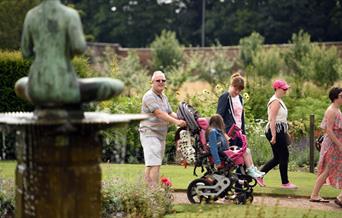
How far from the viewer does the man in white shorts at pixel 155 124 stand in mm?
10484

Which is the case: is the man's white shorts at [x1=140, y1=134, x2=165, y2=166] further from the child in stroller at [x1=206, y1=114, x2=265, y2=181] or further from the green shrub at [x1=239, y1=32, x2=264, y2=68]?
the green shrub at [x1=239, y1=32, x2=264, y2=68]

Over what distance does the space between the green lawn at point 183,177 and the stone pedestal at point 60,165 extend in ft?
13.2

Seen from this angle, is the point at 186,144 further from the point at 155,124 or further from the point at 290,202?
the point at 290,202

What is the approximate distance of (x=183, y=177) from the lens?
13805mm

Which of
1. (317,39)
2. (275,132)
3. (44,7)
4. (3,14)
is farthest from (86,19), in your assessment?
(44,7)

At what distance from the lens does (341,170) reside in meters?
11.0

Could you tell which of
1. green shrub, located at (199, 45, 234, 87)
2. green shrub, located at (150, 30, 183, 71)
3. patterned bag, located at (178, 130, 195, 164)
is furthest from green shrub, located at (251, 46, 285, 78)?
patterned bag, located at (178, 130, 195, 164)

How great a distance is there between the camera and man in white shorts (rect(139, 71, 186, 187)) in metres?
10.5

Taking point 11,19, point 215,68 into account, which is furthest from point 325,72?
point 11,19

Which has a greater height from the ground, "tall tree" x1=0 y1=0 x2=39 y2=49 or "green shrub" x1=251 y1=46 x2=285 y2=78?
"tall tree" x1=0 y1=0 x2=39 y2=49

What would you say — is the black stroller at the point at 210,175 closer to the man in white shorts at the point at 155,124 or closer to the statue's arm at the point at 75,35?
the man in white shorts at the point at 155,124

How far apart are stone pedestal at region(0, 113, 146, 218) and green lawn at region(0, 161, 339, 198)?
13.2ft

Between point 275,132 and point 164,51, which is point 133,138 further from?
point 164,51

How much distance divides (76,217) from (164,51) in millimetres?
45703
